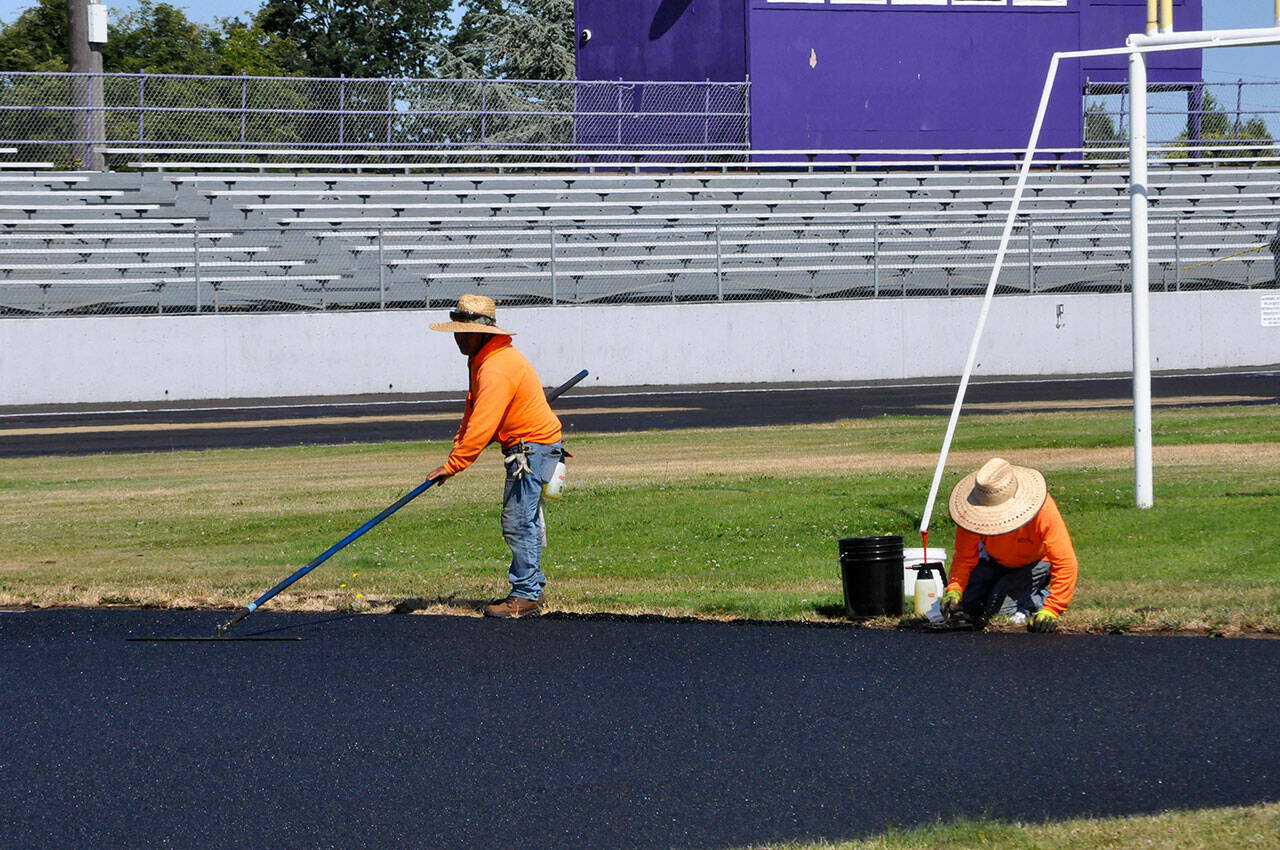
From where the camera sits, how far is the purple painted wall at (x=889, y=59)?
33688 millimetres

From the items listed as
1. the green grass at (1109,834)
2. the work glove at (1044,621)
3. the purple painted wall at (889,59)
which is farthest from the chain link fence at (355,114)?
the green grass at (1109,834)

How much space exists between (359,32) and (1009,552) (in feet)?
224

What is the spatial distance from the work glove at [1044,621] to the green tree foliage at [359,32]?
216ft

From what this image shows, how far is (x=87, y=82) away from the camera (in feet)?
95.8

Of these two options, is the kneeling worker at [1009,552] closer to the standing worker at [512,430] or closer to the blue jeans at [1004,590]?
the blue jeans at [1004,590]

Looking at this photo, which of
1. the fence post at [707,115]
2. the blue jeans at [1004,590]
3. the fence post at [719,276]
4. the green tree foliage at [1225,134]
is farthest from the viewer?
the green tree foliage at [1225,134]

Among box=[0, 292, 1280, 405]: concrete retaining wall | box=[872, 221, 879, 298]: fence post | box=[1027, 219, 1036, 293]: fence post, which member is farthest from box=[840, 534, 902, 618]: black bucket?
box=[1027, 219, 1036, 293]: fence post

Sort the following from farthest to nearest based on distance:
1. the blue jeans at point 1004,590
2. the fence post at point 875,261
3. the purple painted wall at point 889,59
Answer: the purple painted wall at point 889,59
the fence post at point 875,261
the blue jeans at point 1004,590

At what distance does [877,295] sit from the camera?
27656 mm

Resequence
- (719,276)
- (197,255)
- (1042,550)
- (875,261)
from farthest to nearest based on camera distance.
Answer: (875,261) < (719,276) < (197,255) < (1042,550)

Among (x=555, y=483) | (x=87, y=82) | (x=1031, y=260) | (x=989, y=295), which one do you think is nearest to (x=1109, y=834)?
(x=555, y=483)

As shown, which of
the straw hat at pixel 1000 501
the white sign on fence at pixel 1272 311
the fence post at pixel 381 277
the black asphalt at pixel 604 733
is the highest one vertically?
the fence post at pixel 381 277

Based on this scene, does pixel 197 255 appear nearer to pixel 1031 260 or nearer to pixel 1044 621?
pixel 1031 260

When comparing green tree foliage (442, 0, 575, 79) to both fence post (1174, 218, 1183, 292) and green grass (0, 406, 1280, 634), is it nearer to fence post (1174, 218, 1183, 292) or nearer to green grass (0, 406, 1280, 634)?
fence post (1174, 218, 1183, 292)
